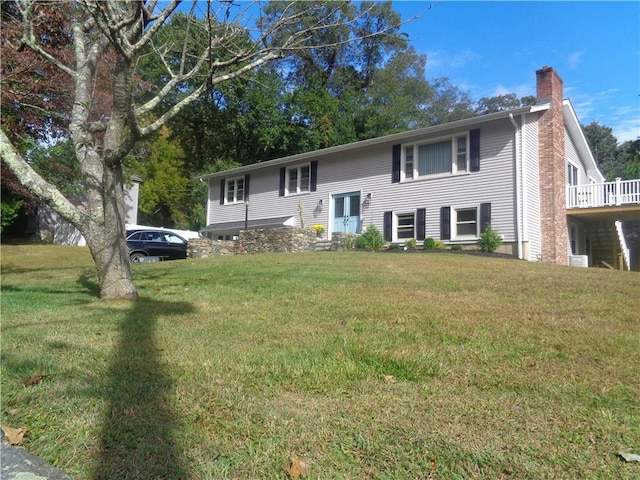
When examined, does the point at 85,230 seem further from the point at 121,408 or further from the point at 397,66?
the point at 397,66

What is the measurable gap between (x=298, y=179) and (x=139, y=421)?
18358mm

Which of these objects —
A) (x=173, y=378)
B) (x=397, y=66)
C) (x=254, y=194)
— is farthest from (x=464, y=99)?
(x=173, y=378)

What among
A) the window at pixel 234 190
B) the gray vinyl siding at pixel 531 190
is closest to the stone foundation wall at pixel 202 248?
the window at pixel 234 190

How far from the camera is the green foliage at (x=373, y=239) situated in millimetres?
15148

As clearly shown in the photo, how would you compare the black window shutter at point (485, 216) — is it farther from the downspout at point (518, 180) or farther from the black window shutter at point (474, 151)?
the black window shutter at point (474, 151)

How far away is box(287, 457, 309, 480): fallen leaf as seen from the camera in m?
1.94

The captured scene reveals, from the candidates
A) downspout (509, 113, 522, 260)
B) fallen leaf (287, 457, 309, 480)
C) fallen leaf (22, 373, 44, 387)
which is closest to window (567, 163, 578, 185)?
downspout (509, 113, 522, 260)

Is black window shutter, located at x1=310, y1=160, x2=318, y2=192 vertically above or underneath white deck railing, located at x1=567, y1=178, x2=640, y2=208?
above

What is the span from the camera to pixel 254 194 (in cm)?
2198

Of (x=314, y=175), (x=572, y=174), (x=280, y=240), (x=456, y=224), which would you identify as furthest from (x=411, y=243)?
(x=572, y=174)

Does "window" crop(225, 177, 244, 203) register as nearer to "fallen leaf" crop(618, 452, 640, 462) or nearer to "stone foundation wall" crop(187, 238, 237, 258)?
"stone foundation wall" crop(187, 238, 237, 258)

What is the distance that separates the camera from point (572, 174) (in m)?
18.0

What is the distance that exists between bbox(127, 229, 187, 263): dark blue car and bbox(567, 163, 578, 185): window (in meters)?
15.1

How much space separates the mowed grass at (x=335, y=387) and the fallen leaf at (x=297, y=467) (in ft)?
0.17
